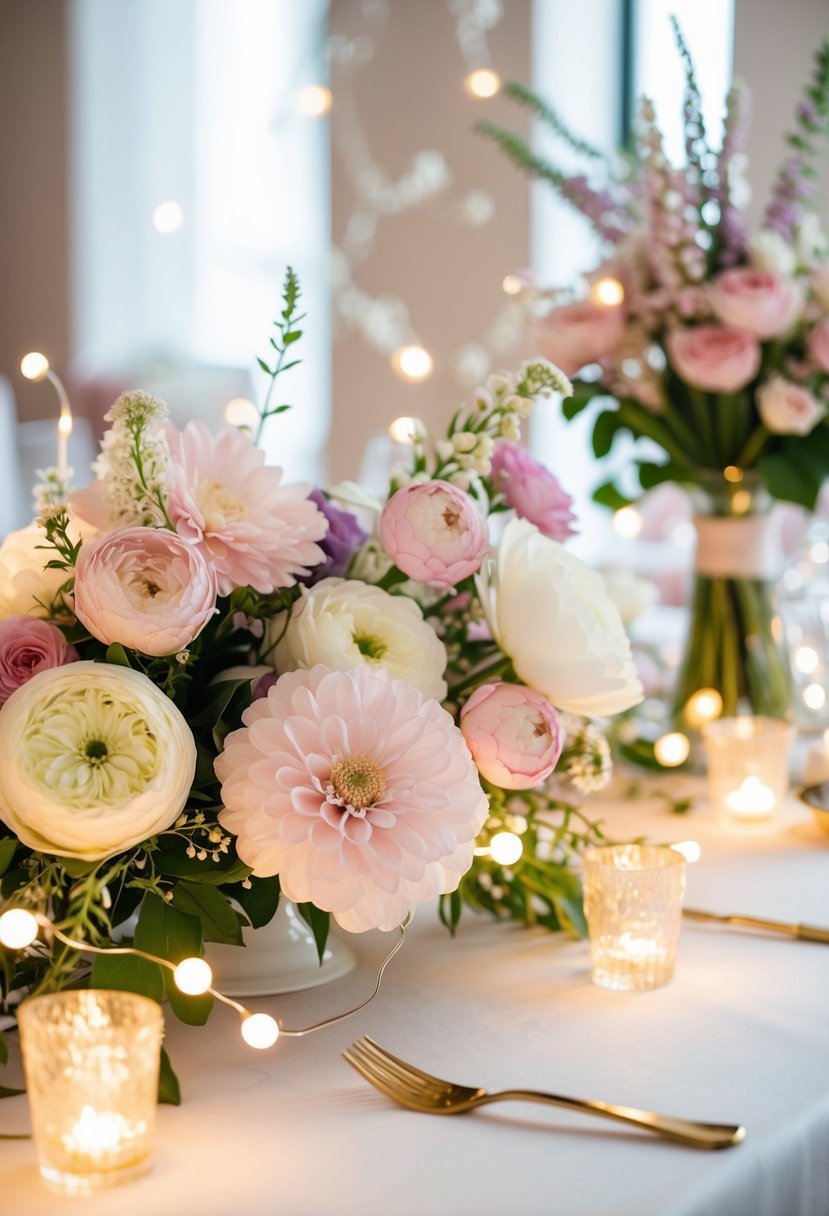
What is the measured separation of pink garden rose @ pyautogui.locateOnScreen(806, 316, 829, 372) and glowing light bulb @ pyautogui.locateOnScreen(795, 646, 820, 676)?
0.96 feet

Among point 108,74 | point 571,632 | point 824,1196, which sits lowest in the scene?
point 824,1196

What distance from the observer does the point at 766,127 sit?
3.79 metres

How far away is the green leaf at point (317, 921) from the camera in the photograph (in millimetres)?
729

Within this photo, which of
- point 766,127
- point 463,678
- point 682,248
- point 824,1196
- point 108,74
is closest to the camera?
point 824,1196

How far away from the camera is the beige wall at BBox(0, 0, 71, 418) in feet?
15.8

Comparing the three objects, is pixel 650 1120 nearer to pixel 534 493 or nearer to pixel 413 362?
pixel 534 493

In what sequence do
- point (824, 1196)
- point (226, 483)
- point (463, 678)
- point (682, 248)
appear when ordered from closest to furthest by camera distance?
1. point (824, 1196)
2. point (226, 483)
3. point (463, 678)
4. point (682, 248)

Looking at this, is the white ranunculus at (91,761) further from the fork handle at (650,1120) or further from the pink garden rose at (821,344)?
the pink garden rose at (821,344)

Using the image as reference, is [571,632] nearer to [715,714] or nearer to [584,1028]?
[584,1028]

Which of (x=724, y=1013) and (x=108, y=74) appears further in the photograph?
(x=108, y=74)

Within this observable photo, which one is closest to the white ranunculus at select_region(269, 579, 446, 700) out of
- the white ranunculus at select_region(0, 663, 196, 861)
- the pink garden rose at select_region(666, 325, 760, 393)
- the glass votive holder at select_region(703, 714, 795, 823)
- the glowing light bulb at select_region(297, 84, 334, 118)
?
the white ranunculus at select_region(0, 663, 196, 861)

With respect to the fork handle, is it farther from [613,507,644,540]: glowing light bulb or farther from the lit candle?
[613,507,644,540]: glowing light bulb

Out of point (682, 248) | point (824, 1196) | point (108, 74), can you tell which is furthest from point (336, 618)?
point (108, 74)

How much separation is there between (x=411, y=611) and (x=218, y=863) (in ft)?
0.61
